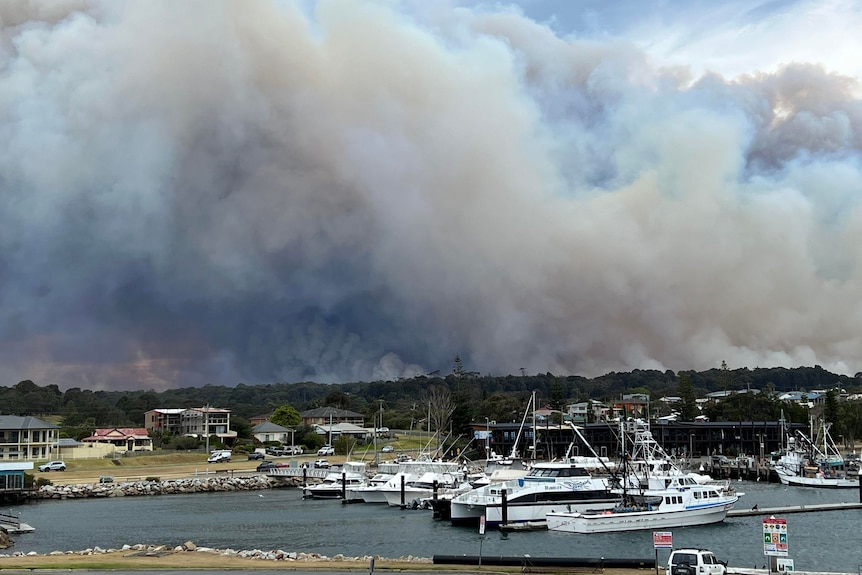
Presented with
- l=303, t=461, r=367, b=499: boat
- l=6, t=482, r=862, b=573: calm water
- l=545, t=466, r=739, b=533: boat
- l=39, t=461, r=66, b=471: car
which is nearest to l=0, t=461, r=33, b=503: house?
l=6, t=482, r=862, b=573: calm water

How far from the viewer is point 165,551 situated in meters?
47.0

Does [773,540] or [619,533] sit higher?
[773,540]

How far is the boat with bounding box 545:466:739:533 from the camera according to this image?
203 ft

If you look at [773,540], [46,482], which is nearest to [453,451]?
[46,482]

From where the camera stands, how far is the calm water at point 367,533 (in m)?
54.1

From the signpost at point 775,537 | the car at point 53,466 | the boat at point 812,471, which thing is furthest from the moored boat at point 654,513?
the car at point 53,466

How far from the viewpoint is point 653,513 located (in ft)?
208

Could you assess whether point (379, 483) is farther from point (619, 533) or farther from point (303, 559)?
point (303, 559)

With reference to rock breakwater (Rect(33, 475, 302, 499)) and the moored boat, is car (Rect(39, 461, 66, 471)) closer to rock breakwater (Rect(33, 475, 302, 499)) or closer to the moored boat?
rock breakwater (Rect(33, 475, 302, 499))

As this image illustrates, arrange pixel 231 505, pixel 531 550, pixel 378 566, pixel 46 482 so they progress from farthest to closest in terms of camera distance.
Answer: pixel 46 482
pixel 231 505
pixel 531 550
pixel 378 566

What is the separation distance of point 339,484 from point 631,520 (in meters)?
47.3

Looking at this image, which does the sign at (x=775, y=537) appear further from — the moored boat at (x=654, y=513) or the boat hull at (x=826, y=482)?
the boat hull at (x=826, y=482)

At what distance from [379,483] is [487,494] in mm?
28333

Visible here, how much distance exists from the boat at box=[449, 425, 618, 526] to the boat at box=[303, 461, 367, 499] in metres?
30.5
